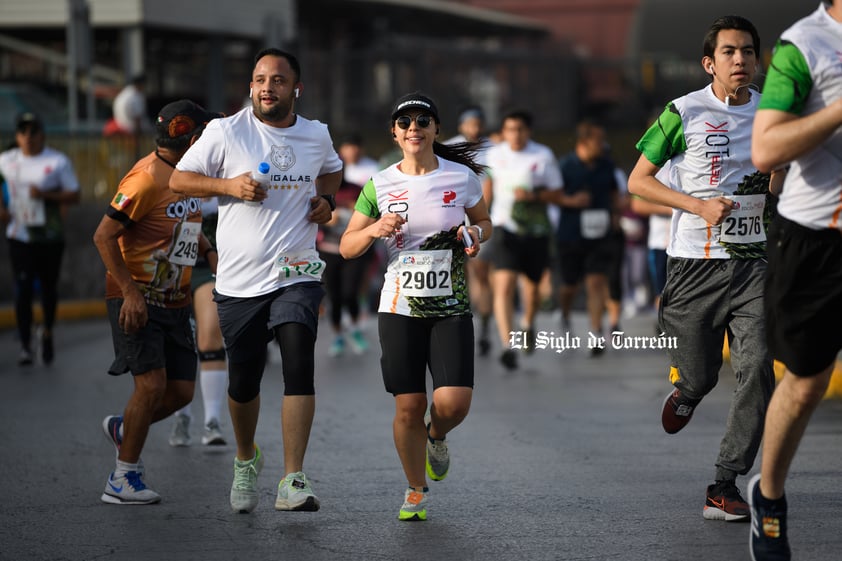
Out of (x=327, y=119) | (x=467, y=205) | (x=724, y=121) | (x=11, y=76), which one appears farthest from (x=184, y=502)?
(x=327, y=119)

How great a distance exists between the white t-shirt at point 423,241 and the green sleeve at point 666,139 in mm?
845

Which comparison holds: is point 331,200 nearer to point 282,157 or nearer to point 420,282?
point 282,157

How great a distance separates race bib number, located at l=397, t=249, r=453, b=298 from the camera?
658 centimetres

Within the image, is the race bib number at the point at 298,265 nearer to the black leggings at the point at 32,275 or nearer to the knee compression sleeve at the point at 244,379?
the knee compression sleeve at the point at 244,379

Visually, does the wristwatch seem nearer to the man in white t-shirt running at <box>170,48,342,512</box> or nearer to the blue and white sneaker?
the man in white t-shirt running at <box>170,48,342,512</box>

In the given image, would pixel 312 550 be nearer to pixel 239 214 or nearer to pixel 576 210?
pixel 239 214

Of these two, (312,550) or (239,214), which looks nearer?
(312,550)

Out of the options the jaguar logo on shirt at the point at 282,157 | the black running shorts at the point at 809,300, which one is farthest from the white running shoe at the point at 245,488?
the black running shorts at the point at 809,300

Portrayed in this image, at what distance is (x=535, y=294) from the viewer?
13852mm

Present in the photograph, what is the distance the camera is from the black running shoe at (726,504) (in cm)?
636

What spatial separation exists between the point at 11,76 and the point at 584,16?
27.9m

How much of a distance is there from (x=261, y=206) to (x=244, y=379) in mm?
796

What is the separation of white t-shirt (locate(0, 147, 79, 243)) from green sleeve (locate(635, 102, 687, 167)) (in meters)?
7.96

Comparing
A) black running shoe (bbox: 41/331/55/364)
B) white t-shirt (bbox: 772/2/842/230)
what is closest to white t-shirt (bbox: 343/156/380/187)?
black running shoe (bbox: 41/331/55/364)
